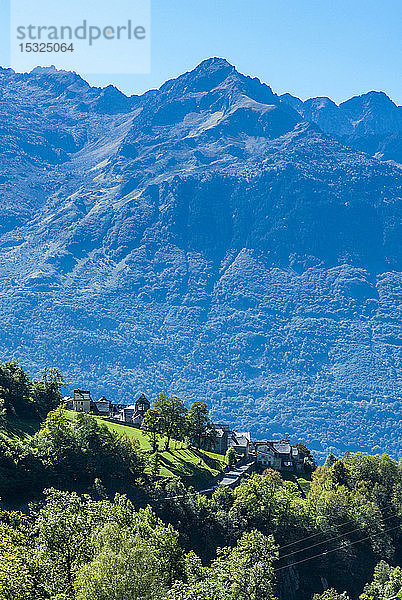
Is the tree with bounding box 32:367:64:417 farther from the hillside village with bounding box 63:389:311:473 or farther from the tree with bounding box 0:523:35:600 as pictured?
the tree with bounding box 0:523:35:600

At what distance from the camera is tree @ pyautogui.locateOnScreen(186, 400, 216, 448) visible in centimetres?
10862

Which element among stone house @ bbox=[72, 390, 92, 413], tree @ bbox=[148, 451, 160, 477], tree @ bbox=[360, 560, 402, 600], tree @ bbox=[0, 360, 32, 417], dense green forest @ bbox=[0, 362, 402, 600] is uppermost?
stone house @ bbox=[72, 390, 92, 413]

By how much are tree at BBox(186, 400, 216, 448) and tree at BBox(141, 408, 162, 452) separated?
6782 mm

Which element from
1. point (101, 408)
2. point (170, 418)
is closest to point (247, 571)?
point (170, 418)

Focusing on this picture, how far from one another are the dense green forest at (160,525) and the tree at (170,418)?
6855 millimetres

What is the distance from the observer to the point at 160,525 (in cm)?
6234

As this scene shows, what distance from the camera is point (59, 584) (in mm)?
40219

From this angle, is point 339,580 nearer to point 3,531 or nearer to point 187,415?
point 187,415

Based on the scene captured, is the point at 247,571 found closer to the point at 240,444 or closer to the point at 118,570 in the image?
the point at 118,570

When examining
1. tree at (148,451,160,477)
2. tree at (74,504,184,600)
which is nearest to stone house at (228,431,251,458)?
tree at (148,451,160,477)

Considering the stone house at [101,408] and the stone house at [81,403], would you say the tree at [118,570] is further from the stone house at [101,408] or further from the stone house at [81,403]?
Answer: the stone house at [101,408]

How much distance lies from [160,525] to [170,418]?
3992 centimetres

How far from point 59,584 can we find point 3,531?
6016mm

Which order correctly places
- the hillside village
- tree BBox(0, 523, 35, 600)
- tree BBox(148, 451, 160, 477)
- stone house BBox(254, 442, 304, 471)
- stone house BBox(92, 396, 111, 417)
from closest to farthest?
tree BBox(0, 523, 35, 600) < tree BBox(148, 451, 160, 477) < the hillside village < stone house BBox(254, 442, 304, 471) < stone house BBox(92, 396, 111, 417)
